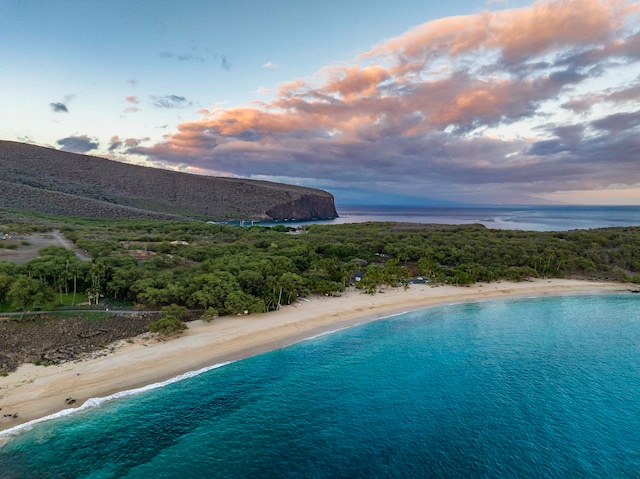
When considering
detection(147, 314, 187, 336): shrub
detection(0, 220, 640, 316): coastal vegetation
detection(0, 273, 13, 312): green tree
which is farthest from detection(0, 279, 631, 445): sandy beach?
detection(0, 273, 13, 312): green tree

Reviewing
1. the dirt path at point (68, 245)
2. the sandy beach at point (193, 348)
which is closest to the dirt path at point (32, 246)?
the dirt path at point (68, 245)

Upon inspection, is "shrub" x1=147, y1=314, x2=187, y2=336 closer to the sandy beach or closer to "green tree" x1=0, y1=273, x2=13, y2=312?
the sandy beach

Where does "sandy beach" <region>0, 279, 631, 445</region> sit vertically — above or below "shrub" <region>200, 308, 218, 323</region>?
below

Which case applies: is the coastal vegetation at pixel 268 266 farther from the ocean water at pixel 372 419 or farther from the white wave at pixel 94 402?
the ocean water at pixel 372 419

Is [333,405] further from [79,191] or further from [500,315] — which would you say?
[79,191]

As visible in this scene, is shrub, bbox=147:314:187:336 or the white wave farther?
shrub, bbox=147:314:187:336

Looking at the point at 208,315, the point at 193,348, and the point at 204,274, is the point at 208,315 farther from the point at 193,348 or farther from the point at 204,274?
the point at 204,274
